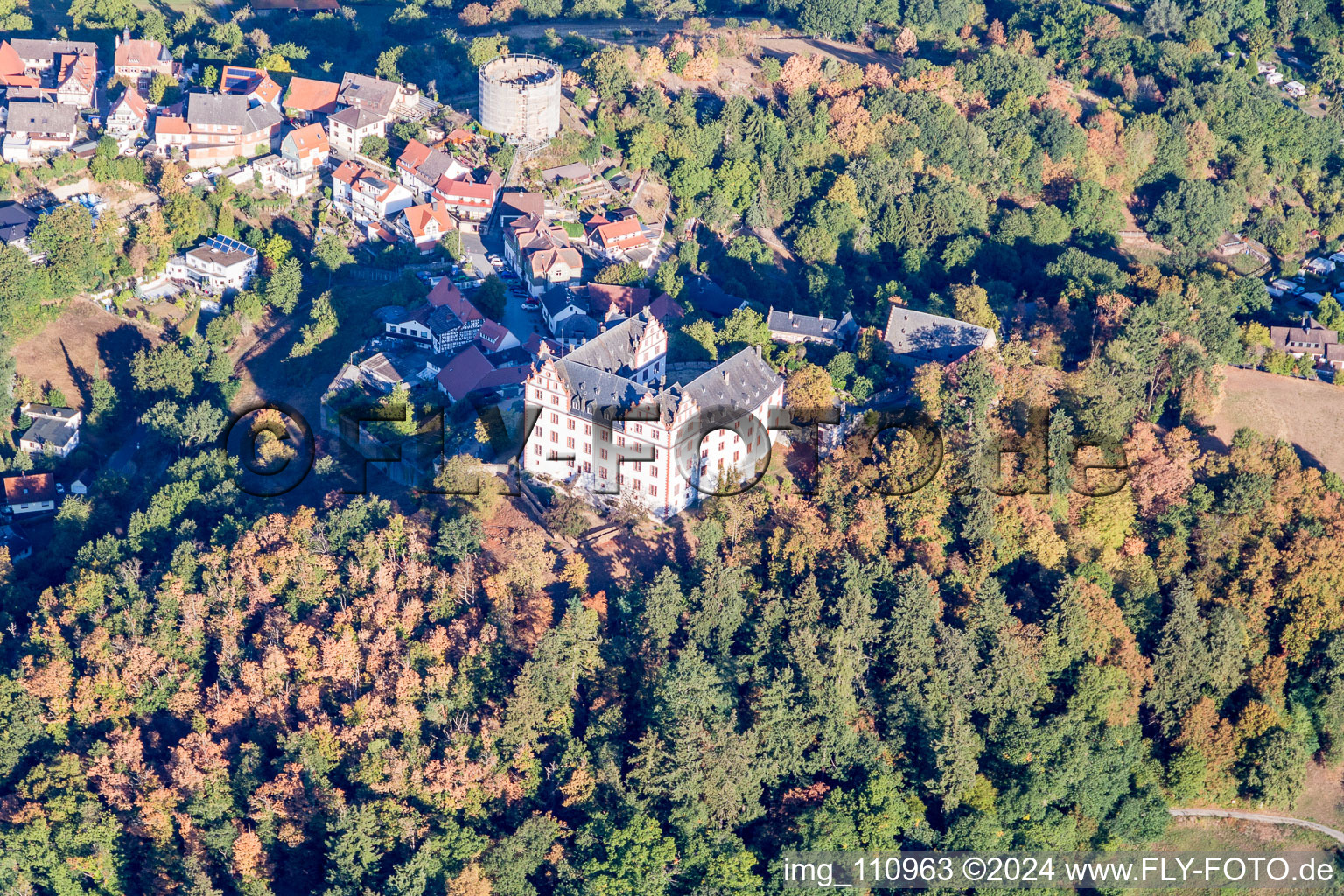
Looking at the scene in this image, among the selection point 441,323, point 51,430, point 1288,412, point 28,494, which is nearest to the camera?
point 441,323

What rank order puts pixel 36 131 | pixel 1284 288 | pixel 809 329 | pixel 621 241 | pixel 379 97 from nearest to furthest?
pixel 809 329
pixel 621 241
pixel 36 131
pixel 379 97
pixel 1284 288

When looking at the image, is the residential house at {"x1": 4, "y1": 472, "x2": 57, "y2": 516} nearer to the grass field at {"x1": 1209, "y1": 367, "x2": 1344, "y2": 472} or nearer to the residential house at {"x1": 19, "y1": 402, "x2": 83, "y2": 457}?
the residential house at {"x1": 19, "y1": 402, "x2": 83, "y2": 457}

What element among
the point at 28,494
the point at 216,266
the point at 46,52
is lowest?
the point at 28,494

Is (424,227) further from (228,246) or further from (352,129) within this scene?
(228,246)

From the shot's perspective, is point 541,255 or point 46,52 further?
point 46,52

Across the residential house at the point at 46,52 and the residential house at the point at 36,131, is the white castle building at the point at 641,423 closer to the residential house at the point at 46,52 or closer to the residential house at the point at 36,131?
the residential house at the point at 36,131

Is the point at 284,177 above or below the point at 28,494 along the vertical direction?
above

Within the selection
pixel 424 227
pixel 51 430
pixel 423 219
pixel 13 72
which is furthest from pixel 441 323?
pixel 13 72

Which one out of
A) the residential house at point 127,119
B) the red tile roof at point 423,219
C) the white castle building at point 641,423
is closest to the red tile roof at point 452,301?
the red tile roof at point 423,219
